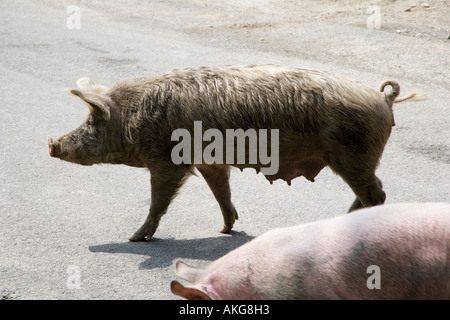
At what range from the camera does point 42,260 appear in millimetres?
5137

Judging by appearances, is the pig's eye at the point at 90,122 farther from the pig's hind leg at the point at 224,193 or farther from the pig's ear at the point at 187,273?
the pig's ear at the point at 187,273

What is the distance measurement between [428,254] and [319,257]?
483 millimetres

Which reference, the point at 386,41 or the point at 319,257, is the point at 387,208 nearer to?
the point at 319,257

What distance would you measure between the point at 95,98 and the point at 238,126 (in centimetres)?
120

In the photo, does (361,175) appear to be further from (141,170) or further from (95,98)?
(141,170)

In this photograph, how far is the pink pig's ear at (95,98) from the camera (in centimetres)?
520

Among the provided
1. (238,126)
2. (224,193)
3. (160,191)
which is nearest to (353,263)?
(238,126)

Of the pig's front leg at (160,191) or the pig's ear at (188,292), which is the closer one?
the pig's ear at (188,292)

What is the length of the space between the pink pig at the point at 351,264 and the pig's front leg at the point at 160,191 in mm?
1990

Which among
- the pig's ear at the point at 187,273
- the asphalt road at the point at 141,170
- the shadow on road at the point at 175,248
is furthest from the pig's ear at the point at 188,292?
the shadow on road at the point at 175,248

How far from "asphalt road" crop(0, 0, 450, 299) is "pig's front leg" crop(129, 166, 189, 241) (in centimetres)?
11

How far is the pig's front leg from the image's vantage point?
5.15 m

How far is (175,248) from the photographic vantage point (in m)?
5.29

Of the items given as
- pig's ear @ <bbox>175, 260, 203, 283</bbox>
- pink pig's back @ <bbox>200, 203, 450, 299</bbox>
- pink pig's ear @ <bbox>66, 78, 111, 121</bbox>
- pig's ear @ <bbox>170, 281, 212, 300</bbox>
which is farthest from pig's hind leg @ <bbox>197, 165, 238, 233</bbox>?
pig's ear @ <bbox>170, 281, 212, 300</bbox>
